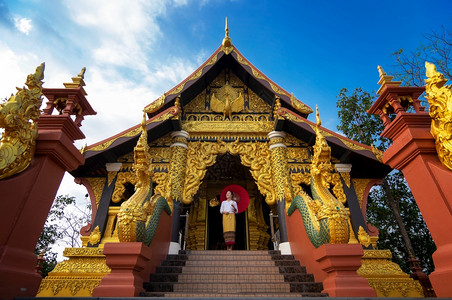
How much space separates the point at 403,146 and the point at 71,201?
17.0m

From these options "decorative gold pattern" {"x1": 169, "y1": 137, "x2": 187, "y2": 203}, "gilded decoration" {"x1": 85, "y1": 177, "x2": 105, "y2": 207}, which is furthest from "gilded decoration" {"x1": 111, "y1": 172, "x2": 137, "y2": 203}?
"decorative gold pattern" {"x1": 169, "y1": 137, "x2": 187, "y2": 203}

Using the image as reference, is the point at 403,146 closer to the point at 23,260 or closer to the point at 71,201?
the point at 23,260

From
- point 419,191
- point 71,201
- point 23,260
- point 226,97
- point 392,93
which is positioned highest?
point 71,201

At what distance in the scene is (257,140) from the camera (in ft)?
22.2

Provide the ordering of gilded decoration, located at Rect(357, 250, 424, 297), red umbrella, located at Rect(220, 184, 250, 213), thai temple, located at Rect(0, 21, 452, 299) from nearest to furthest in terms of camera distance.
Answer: thai temple, located at Rect(0, 21, 452, 299) → gilded decoration, located at Rect(357, 250, 424, 297) → red umbrella, located at Rect(220, 184, 250, 213)

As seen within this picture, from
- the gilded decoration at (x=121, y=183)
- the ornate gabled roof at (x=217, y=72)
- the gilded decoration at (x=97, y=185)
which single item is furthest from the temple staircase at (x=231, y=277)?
the ornate gabled roof at (x=217, y=72)

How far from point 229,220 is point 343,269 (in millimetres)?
4025

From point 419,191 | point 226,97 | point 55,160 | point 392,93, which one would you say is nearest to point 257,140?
point 226,97

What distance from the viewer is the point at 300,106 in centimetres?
664

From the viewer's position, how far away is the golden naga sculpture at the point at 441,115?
262cm

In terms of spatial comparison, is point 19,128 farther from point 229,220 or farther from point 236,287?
point 229,220

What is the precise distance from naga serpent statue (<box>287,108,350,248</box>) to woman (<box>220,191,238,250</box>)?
3016 mm

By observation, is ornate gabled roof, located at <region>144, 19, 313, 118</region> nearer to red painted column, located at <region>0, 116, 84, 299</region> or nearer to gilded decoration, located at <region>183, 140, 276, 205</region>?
gilded decoration, located at <region>183, 140, 276, 205</region>

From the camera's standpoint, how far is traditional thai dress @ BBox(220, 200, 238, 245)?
6.74m
